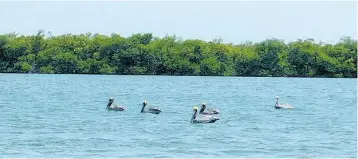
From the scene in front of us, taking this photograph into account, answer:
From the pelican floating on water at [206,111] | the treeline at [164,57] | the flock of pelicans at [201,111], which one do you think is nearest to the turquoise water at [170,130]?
the flock of pelicans at [201,111]

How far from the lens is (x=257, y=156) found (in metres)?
21.0

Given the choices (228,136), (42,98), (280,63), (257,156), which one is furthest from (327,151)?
(280,63)

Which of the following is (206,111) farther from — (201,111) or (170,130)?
(170,130)

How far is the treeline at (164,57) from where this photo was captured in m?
104

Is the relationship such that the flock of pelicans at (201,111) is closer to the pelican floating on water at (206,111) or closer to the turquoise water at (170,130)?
the pelican floating on water at (206,111)

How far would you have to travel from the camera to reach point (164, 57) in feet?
348

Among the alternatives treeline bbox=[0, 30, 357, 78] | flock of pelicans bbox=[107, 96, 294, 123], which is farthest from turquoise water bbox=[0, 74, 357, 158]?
treeline bbox=[0, 30, 357, 78]

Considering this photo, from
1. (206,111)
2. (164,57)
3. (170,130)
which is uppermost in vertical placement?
(164,57)

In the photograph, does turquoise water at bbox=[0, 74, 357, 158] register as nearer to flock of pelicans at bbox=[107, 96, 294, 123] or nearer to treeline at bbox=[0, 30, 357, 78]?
flock of pelicans at bbox=[107, 96, 294, 123]

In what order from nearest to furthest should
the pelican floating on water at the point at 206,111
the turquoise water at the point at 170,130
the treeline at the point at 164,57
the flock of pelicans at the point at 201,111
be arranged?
1. the turquoise water at the point at 170,130
2. the flock of pelicans at the point at 201,111
3. the pelican floating on water at the point at 206,111
4. the treeline at the point at 164,57

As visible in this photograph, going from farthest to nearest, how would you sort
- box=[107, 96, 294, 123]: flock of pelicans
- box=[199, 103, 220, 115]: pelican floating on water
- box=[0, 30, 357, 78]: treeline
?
box=[0, 30, 357, 78]: treeline, box=[199, 103, 220, 115]: pelican floating on water, box=[107, 96, 294, 123]: flock of pelicans

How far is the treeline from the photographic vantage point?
104m

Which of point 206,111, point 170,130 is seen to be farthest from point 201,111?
point 170,130

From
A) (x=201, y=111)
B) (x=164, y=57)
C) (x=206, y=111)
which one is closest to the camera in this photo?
(x=201, y=111)
